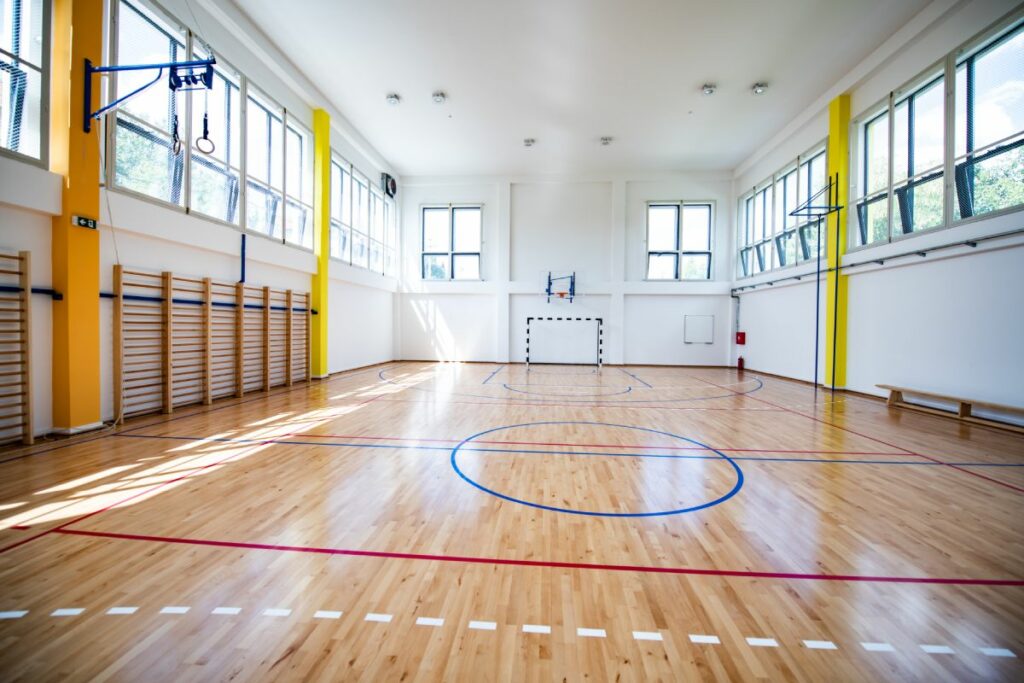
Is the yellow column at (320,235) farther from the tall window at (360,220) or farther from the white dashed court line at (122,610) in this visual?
the white dashed court line at (122,610)

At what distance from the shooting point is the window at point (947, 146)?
565 cm

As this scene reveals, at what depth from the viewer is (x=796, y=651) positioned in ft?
5.41

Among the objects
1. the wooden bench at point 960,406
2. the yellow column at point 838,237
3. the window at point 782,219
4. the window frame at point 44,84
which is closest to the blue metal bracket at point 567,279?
the window at point 782,219

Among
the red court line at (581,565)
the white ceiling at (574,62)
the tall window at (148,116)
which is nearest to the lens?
the red court line at (581,565)

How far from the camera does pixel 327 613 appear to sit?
1.84 meters

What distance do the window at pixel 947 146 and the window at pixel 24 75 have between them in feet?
36.4

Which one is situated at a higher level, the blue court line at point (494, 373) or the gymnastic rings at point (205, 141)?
the gymnastic rings at point (205, 141)

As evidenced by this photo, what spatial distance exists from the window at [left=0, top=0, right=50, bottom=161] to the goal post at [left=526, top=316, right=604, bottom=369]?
36.0ft

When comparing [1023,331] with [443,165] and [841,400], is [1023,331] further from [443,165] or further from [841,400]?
[443,165]

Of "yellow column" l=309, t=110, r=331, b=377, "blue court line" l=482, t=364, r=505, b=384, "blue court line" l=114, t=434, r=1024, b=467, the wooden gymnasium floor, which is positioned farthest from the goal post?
"blue court line" l=114, t=434, r=1024, b=467

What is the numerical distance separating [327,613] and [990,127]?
30.1ft

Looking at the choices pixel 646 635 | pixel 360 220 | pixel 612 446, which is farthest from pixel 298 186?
pixel 646 635

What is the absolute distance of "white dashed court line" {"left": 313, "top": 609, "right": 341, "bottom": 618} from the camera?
5.97ft

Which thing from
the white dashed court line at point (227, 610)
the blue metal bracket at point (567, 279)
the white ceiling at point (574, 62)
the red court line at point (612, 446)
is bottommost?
the white dashed court line at point (227, 610)
